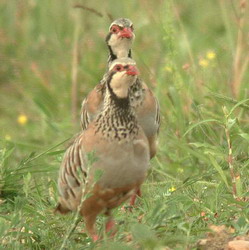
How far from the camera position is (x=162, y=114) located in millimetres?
7703

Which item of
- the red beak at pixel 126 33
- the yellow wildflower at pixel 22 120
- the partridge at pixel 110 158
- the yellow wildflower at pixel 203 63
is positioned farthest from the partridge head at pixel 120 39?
the yellow wildflower at pixel 22 120

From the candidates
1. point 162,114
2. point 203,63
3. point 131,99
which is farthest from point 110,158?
point 203,63

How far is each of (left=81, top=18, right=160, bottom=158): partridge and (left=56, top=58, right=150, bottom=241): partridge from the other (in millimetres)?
802

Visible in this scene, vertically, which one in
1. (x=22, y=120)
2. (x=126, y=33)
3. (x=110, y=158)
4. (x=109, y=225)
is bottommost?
(x=22, y=120)

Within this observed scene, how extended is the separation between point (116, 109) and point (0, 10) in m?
6.25

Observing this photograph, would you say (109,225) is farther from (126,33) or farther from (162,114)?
(162,114)

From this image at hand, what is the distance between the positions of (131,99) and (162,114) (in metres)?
1.53

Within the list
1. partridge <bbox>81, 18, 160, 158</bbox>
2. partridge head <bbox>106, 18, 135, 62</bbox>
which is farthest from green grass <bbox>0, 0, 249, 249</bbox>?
partridge head <bbox>106, 18, 135, 62</bbox>

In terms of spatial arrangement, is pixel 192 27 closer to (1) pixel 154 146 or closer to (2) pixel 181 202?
(1) pixel 154 146

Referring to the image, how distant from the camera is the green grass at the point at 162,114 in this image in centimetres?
529

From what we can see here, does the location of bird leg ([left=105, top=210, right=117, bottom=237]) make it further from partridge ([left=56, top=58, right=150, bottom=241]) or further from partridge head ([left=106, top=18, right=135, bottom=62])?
partridge head ([left=106, top=18, right=135, bottom=62])

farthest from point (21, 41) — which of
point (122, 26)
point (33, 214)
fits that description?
point (33, 214)

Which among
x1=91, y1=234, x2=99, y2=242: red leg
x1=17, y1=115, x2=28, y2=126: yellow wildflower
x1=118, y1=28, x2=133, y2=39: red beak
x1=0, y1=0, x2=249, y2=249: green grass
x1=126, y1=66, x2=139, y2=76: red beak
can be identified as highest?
x1=118, y1=28, x2=133, y2=39: red beak

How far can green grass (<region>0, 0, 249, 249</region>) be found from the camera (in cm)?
529
